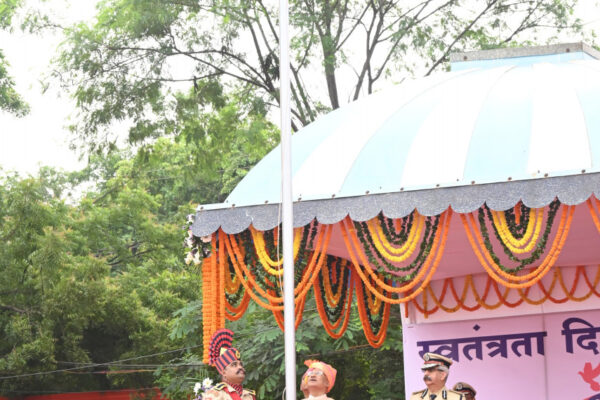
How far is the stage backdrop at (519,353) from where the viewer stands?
10336 mm

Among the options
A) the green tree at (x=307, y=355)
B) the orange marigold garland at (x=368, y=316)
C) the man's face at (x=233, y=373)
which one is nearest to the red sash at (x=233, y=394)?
the man's face at (x=233, y=373)

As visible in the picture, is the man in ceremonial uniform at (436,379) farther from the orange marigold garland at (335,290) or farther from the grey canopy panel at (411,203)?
the orange marigold garland at (335,290)

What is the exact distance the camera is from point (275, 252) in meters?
8.54

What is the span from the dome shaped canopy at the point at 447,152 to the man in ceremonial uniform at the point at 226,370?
3.29ft

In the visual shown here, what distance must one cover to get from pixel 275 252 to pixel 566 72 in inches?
141

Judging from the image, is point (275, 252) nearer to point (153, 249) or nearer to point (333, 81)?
point (333, 81)

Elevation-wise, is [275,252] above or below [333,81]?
below

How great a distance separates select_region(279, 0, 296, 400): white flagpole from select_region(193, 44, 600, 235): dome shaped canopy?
1.05 meters

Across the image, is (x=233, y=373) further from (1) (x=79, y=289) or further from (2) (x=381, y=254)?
(1) (x=79, y=289)

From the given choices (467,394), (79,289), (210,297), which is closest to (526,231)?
(467,394)

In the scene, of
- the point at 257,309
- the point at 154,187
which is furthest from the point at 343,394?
the point at 154,187

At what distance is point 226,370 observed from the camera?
7652mm

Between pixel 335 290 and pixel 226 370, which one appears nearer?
pixel 226 370

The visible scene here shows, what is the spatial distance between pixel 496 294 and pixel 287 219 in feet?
14.7
